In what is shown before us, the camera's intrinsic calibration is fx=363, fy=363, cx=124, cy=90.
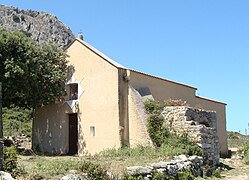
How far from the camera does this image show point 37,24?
89.6 meters

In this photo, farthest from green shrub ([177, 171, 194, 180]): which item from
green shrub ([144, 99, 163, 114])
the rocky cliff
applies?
the rocky cliff

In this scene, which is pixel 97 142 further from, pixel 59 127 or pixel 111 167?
pixel 111 167

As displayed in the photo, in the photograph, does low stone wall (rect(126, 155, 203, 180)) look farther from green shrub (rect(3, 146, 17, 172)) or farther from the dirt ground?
green shrub (rect(3, 146, 17, 172))

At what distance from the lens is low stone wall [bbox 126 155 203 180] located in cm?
1230

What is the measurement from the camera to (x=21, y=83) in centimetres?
1970

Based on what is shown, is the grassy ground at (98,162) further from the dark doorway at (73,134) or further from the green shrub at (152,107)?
the dark doorway at (73,134)

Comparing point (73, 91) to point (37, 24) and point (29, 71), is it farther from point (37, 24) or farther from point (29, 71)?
point (37, 24)

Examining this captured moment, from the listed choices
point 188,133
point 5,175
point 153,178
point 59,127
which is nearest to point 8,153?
point 5,175

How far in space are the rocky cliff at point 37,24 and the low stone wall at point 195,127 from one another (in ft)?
226

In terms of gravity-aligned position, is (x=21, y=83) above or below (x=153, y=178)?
above

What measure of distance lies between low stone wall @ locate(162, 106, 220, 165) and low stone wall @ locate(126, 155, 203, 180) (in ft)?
4.36

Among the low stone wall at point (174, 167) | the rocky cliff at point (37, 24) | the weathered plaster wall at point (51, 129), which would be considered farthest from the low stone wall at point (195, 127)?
the rocky cliff at point (37, 24)

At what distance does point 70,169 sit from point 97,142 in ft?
28.0

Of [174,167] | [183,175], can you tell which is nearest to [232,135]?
[183,175]
